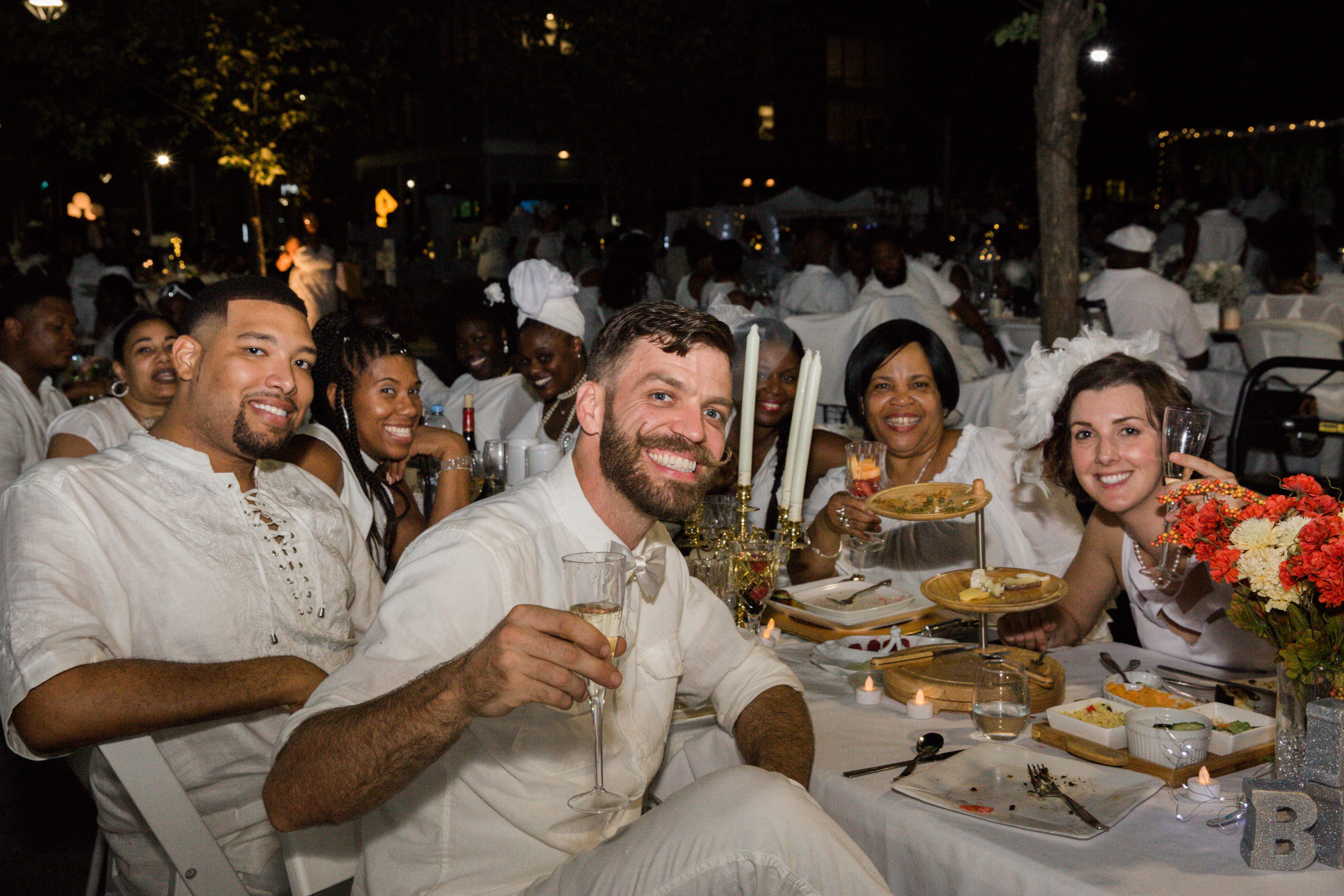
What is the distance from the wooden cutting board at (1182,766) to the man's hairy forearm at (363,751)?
118 cm

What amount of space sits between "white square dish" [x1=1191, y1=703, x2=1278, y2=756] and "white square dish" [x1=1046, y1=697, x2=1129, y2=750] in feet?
0.48

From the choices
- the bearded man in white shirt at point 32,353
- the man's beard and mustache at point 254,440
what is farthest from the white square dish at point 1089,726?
the bearded man in white shirt at point 32,353

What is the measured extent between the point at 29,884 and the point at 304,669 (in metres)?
1.98

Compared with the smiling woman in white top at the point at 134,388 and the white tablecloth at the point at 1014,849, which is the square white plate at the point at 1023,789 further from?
the smiling woman in white top at the point at 134,388

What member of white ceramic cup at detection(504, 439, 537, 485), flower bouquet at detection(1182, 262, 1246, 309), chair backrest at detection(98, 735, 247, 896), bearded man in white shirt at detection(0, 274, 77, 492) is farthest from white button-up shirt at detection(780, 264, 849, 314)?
chair backrest at detection(98, 735, 247, 896)

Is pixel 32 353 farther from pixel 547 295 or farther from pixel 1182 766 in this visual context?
pixel 1182 766

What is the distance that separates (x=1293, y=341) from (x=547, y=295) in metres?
4.98

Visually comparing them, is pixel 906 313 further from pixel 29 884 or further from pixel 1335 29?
pixel 1335 29

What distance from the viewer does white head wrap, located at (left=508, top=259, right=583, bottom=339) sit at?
5051mm

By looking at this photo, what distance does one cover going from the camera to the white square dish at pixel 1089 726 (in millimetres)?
2043

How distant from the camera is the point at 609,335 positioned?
2092mm

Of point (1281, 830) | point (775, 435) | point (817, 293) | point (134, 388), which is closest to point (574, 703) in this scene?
point (1281, 830)

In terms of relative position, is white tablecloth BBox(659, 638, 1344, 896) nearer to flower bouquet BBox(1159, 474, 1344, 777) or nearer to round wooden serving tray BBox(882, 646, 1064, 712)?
round wooden serving tray BBox(882, 646, 1064, 712)

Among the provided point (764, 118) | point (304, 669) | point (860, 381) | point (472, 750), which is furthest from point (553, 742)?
point (764, 118)
